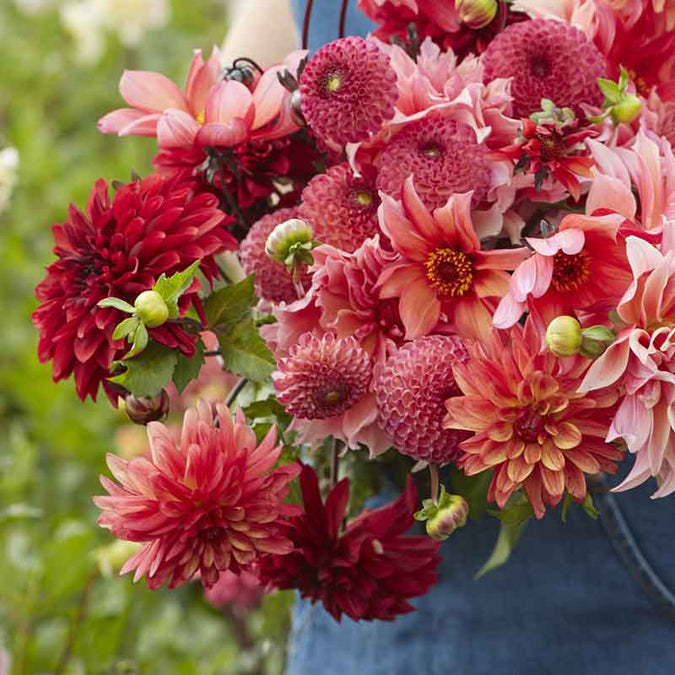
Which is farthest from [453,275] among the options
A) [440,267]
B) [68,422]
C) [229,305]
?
[68,422]

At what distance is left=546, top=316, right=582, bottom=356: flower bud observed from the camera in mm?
397

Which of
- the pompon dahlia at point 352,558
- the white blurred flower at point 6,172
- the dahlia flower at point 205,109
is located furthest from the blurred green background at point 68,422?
the dahlia flower at point 205,109

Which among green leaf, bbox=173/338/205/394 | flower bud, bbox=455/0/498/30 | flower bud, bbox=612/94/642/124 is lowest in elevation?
green leaf, bbox=173/338/205/394

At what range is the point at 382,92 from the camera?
44 cm

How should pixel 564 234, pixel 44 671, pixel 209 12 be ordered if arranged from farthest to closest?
pixel 209 12 < pixel 44 671 < pixel 564 234

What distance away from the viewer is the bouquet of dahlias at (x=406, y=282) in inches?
16.4

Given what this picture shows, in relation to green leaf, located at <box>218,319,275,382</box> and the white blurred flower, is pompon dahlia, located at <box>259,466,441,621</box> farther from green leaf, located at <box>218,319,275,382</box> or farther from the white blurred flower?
the white blurred flower

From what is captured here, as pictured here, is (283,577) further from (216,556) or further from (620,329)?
(620,329)

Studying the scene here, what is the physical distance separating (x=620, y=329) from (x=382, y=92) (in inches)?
5.4

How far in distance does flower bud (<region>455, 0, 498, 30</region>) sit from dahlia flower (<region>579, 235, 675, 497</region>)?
15 centimetres

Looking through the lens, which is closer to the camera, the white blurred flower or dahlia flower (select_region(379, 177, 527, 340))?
dahlia flower (select_region(379, 177, 527, 340))

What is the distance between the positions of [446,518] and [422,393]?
0.20 feet

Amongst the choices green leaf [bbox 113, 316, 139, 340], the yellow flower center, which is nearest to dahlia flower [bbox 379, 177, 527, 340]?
the yellow flower center

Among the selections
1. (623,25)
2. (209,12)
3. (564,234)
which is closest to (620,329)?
(564,234)
